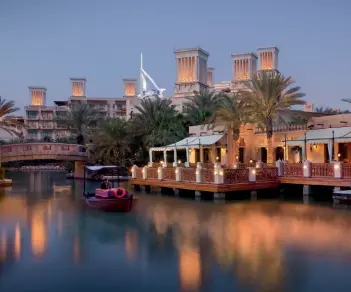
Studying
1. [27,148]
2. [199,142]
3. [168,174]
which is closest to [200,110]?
[199,142]

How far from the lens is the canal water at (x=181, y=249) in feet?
37.8

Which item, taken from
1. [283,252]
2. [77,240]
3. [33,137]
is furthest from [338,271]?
[33,137]

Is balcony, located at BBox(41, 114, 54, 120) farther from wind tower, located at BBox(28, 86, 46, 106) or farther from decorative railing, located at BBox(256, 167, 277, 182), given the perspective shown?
decorative railing, located at BBox(256, 167, 277, 182)

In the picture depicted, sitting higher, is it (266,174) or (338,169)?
(338,169)

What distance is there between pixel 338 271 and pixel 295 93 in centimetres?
2163

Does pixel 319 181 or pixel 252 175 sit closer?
pixel 319 181

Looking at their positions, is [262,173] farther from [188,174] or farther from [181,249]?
[181,249]

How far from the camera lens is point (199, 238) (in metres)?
16.7

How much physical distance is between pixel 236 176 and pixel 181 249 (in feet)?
42.7

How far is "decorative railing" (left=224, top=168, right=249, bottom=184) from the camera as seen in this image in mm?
26938

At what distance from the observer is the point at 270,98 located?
3159 centimetres

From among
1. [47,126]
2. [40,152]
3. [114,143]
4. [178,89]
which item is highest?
[178,89]

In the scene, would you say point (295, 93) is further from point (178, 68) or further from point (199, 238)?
point (178, 68)

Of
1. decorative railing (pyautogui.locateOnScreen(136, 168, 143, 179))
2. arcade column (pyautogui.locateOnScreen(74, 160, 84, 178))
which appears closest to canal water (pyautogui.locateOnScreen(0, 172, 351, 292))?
decorative railing (pyautogui.locateOnScreen(136, 168, 143, 179))
